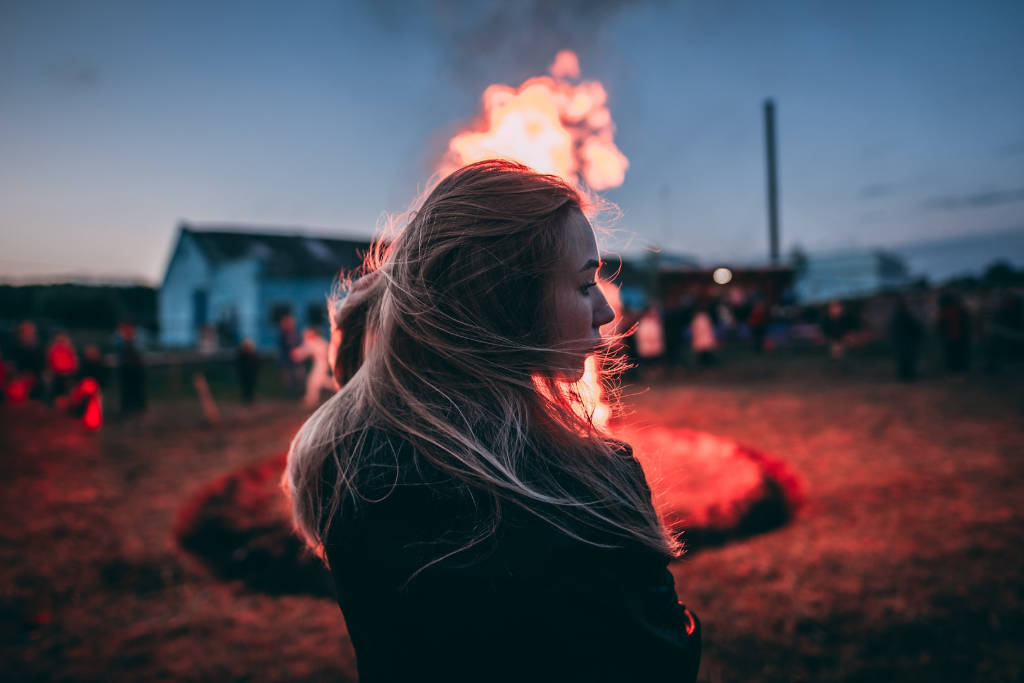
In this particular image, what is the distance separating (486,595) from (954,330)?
55.4 ft

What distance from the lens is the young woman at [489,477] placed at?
98 cm

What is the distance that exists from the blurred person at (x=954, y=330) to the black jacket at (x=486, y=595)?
16.3 metres

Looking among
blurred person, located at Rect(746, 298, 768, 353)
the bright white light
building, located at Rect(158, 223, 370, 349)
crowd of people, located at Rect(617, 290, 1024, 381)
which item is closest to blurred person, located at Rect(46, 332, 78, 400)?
crowd of people, located at Rect(617, 290, 1024, 381)

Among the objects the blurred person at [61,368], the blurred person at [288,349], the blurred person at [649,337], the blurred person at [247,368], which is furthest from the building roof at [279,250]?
the blurred person at [649,337]

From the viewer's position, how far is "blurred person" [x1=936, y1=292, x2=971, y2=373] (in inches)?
545

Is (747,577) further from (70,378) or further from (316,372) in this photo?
(70,378)

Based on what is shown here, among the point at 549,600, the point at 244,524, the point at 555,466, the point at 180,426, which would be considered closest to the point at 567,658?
the point at 549,600

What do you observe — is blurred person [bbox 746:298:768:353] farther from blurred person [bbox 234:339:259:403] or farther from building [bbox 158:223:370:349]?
building [bbox 158:223:370:349]

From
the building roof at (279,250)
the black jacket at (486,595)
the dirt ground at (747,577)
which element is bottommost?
the dirt ground at (747,577)

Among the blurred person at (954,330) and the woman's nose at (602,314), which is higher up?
the woman's nose at (602,314)

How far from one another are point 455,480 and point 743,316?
1009 inches

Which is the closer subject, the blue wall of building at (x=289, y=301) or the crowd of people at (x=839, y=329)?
the crowd of people at (x=839, y=329)

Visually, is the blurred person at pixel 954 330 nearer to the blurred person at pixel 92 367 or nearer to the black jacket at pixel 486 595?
the black jacket at pixel 486 595

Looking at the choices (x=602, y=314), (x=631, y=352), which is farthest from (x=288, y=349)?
(x=602, y=314)
